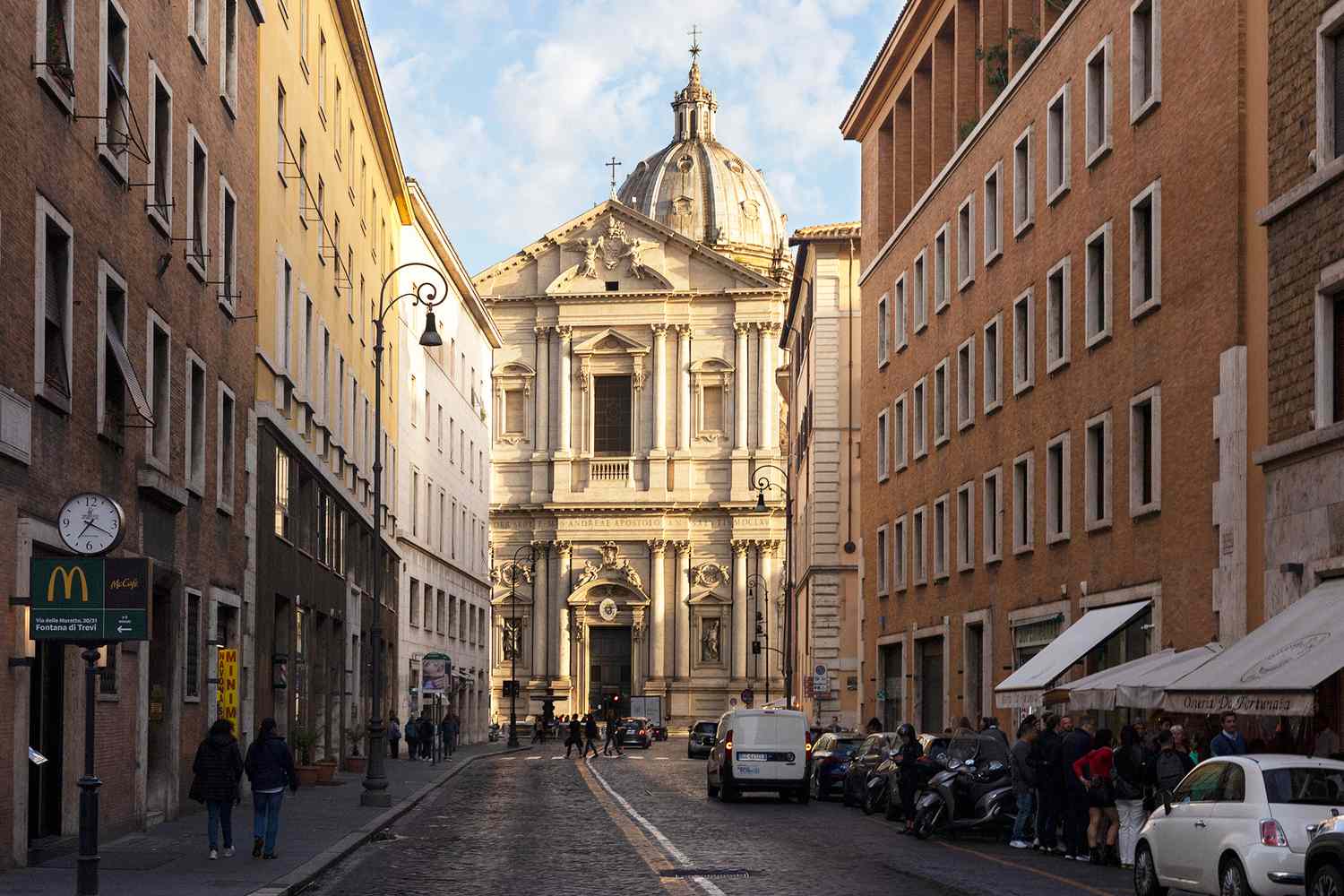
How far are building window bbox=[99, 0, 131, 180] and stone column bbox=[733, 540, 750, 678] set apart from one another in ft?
260

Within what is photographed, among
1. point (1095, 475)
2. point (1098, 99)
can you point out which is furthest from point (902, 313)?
point (1095, 475)

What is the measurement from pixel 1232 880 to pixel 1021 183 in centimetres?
2517

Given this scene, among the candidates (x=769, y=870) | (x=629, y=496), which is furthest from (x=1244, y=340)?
(x=629, y=496)

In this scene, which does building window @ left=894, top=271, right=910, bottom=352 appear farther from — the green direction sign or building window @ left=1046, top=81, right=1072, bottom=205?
the green direction sign

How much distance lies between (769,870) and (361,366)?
32.6 metres

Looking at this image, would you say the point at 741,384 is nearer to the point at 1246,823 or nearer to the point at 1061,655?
the point at 1061,655

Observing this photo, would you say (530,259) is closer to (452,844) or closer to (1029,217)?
(1029,217)

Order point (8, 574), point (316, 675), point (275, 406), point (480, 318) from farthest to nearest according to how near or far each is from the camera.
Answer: point (480, 318), point (316, 675), point (275, 406), point (8, 574)

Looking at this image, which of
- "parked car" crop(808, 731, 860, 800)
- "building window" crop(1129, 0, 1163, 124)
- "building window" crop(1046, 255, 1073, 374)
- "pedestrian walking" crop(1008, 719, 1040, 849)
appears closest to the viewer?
"pedestrian walking" crop(1008, 719, 1040, 849)

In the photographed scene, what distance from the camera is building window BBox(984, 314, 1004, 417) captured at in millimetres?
41344

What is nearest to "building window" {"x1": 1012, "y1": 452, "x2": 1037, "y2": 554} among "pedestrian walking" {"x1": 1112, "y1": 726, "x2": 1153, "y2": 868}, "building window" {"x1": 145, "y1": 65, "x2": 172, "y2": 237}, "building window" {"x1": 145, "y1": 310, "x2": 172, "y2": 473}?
"pedestrian walking" {"x1": 1112, "y1": 726, "x2": 1153, "y2": 868}

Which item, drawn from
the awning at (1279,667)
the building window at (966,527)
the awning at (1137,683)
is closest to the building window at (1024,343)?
the building window at (966,527)

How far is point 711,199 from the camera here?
140375mm

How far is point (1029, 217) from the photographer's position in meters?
39.1
